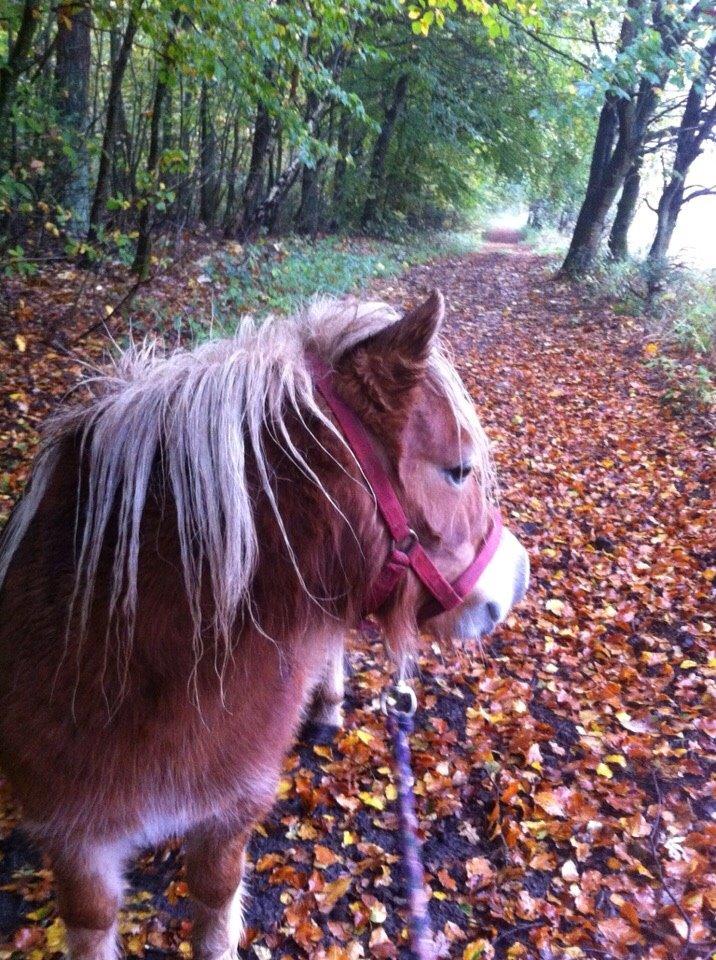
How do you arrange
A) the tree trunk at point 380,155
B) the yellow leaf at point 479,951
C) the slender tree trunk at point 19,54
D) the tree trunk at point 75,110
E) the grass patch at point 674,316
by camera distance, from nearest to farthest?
the yellow leaf at point 479,951
the slender tree trunk at point 19,54
the tree trunk at point 75,110
the grass patch at point 674,316
the tree trunk at point 380,155

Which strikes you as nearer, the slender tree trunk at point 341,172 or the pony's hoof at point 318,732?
the pony's hoof at point 318,732

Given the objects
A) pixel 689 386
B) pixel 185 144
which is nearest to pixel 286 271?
pixel 185 144

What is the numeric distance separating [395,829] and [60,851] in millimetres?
1725

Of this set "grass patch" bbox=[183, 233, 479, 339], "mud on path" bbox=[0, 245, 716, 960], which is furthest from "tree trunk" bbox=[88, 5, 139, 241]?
"mud on path" bbox=[0, 245, 716, 960]

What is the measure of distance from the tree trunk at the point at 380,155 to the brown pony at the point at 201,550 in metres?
19.3

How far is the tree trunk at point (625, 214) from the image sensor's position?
15.0m

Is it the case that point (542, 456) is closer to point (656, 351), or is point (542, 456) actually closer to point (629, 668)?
point (629, 668)

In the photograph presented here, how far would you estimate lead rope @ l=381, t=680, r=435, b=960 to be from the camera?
2.10 m

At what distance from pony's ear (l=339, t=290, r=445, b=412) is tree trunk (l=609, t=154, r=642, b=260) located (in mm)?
15510

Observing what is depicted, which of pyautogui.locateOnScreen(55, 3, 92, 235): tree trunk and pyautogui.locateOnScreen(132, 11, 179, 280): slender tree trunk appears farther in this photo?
pyautogui.locateOnScreen(55, 3, 92, 235): tree trunk

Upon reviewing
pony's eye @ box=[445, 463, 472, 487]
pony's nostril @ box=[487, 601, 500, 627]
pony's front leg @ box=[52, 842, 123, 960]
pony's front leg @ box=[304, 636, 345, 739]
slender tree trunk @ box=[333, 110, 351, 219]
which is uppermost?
slender tree trunk @ box=[333, 110, 351, 219]

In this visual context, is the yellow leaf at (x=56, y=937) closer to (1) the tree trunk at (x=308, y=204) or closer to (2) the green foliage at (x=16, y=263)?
→ (2) the green foliage at (x=16, y=263)

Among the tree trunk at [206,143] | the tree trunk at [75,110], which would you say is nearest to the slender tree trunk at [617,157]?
the tree trunk at [206,143]

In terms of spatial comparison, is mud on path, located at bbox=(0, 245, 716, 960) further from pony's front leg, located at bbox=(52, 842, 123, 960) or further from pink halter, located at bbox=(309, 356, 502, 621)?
pink halter, located at bbox=(309, 356, 502, 621)
